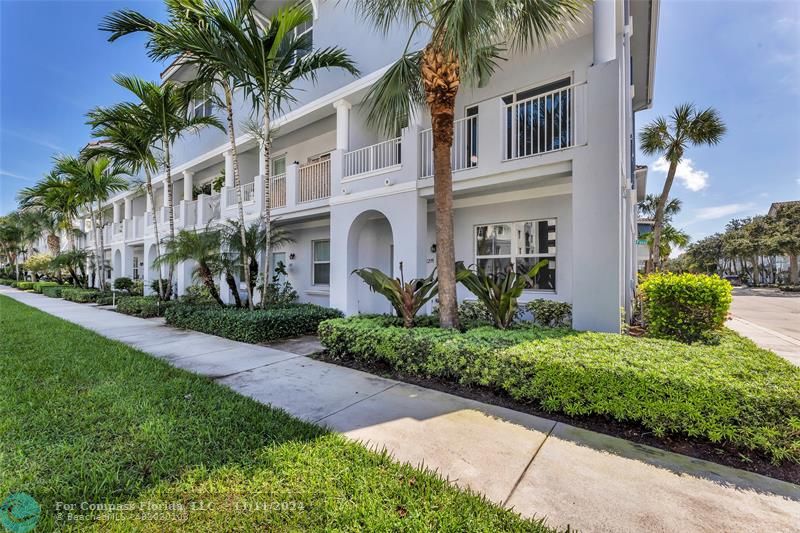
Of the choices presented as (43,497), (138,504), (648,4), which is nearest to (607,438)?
(138,504)

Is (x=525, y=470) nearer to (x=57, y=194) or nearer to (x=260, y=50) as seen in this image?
(x=260, y=50)

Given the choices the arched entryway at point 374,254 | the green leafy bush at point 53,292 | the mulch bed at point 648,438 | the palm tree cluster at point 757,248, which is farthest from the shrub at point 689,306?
the palm tree cluster at point 757,248

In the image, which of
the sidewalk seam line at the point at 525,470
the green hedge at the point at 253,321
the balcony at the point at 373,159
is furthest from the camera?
the balcony at the point at 373,159

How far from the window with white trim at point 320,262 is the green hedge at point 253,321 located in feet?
9.89

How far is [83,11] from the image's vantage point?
33.7 ft

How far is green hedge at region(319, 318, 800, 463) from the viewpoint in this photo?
126 inches

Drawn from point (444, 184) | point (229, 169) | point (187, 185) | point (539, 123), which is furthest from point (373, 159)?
point (187, 185)

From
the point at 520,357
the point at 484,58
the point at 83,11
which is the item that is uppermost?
the point at 83,11

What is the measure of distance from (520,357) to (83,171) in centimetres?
2122

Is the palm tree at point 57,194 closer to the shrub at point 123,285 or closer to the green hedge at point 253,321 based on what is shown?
the shrub at point 123,285

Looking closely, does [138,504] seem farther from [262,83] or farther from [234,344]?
[262,83]

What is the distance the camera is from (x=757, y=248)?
37.8 meters

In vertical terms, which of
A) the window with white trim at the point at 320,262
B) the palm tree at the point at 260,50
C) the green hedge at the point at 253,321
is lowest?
the green hedge at the point at 253,321

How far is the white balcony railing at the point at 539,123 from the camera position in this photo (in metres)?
6.79
